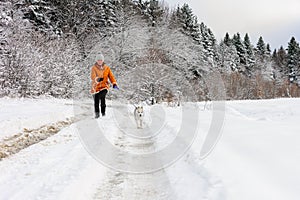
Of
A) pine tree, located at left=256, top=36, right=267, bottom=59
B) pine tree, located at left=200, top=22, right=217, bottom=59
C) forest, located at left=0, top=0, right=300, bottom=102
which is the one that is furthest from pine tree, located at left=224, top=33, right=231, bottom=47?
forest, located at left=0, top=0, right=300, bottom=102

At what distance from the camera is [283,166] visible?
2.89 m

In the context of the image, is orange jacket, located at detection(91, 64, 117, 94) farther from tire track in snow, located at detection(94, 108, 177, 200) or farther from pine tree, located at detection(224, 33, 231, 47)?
pine tree, located at detection(224, 33, 231, 47)

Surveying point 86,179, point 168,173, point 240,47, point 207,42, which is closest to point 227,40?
point 240,47

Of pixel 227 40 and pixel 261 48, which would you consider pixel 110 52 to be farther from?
pixel 261 48

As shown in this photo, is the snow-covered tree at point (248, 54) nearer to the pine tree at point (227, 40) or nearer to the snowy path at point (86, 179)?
the pine tree at point (227, 40)

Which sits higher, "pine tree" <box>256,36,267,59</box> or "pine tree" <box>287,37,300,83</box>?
"pine tree" <box>256,36,267,59</box>

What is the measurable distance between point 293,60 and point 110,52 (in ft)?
166

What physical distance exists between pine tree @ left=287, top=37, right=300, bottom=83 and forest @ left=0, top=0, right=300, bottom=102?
29.4 metres

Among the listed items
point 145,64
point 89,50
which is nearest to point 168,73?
point 145,64

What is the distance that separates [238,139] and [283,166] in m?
1.54

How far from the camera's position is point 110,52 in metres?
26.0

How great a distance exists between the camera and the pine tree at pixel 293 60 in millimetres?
58688

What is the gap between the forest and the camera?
1364 centimetres

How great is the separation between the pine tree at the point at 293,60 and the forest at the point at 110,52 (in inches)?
1159
